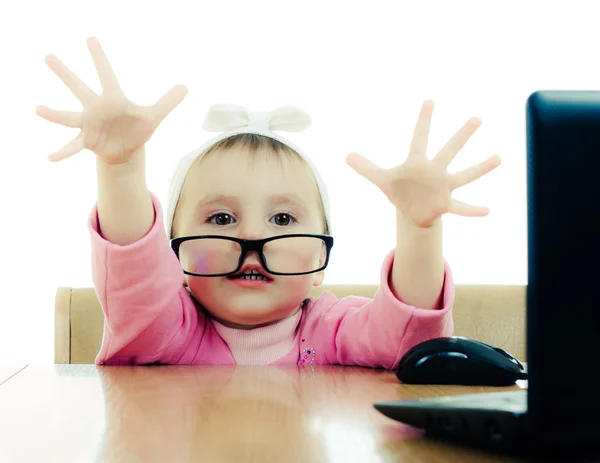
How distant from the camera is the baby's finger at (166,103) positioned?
2.73ft

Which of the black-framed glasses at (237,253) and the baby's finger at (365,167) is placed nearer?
the baby's finger at (365,167)

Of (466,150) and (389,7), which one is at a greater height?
(389,7)

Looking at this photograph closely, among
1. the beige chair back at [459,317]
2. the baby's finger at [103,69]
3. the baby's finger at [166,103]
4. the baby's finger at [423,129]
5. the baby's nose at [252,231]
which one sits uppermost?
the baby's finger at [103,69]

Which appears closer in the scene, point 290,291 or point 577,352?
point 577,352

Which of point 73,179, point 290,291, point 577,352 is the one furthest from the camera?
point 73,179

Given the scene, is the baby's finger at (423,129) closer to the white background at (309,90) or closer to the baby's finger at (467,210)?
the baby's finger at (467,210)

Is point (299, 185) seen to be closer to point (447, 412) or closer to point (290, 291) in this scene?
point (290, 291)

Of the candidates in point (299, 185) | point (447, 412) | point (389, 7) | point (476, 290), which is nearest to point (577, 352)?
point (447, 412)

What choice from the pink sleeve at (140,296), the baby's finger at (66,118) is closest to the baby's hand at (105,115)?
the baby's finger at (66,118)

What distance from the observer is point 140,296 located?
3.10 ft

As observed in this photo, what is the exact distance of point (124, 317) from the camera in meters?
0.96

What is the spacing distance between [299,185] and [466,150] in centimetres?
102

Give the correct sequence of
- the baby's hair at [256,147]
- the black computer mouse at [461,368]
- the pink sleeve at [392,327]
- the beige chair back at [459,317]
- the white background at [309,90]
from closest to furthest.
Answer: the black computer mouse at [461,368] < the pink sleeve at [392,327] < the baby's hair at [256,147] < the beige chair back at [459,317] < the white background at [309,90]

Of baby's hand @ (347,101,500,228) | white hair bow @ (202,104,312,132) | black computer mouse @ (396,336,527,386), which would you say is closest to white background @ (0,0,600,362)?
white hair bow @ (202,104,312,132)
